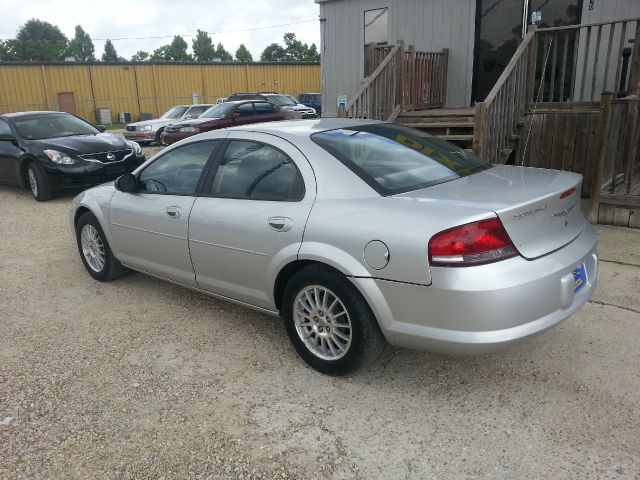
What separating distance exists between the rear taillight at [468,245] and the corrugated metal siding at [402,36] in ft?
24.2

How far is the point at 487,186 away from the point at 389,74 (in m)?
5.47

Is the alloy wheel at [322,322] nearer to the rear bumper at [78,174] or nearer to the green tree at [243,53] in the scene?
the rear bumper at [78,174]

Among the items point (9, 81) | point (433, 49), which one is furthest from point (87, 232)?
point (9, 81)

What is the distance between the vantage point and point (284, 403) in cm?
302

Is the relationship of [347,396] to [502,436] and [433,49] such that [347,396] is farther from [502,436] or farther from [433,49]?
[433,49]

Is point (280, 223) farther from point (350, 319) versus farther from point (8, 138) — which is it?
point (8, 138)

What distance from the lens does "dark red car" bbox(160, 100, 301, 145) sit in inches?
552

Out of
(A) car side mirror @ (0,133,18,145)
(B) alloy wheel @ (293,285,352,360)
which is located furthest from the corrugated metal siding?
(B) alloy wheel @ (293,285,352,360)

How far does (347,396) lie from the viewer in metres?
3.06

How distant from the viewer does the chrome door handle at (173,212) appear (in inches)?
155

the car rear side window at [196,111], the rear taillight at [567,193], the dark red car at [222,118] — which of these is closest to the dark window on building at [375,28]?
the dark red car at [222,118]

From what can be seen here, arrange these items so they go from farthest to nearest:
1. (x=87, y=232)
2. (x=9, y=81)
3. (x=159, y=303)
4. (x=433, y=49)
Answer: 1. (x=9, y=81)
2. (x=433, y=49)
3. (x=87, y=232)
4. (x=159, y=303)

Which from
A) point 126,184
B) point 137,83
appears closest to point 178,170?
point 126,184

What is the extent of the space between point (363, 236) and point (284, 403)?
1044mm
